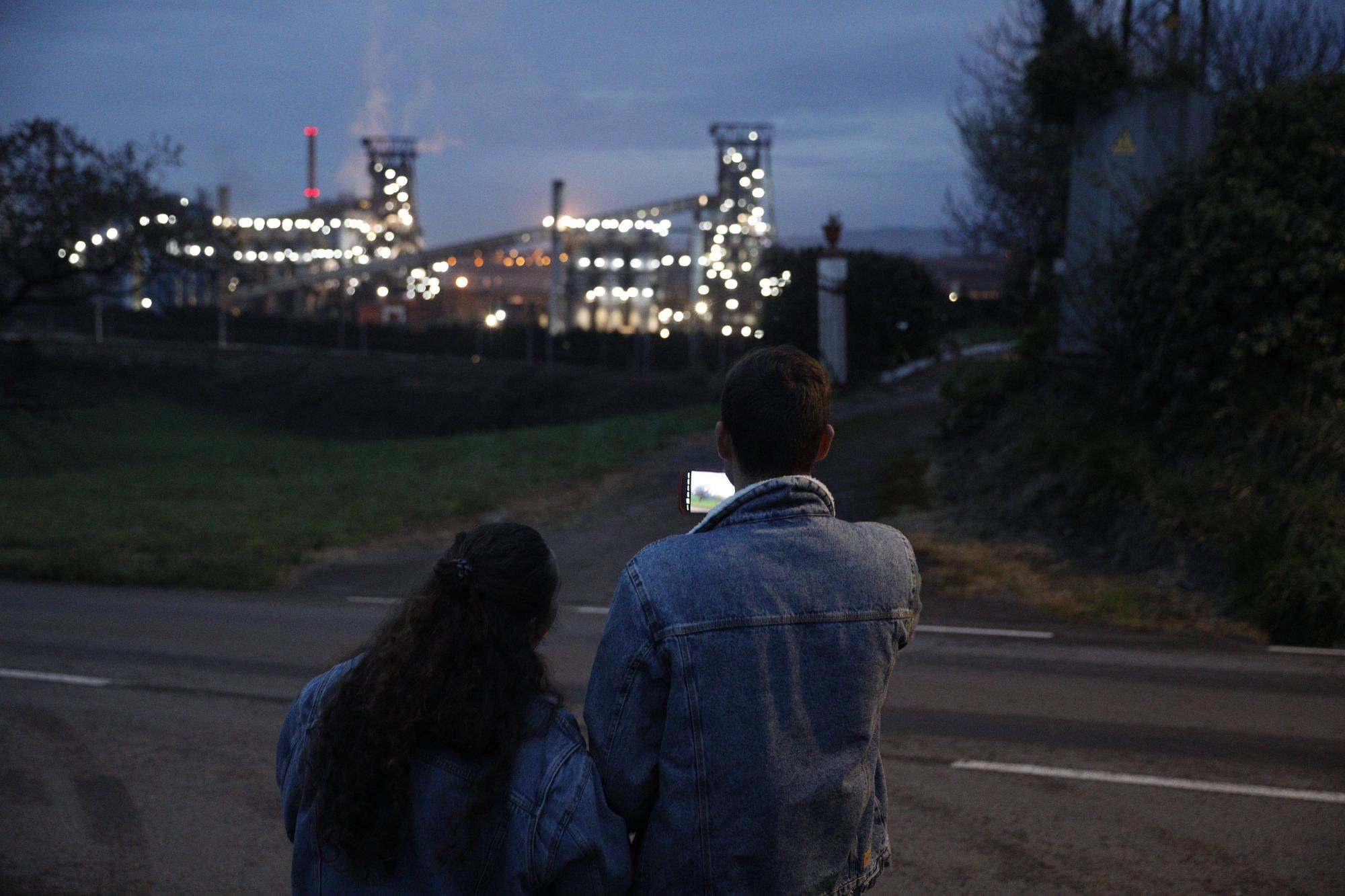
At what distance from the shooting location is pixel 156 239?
21.2 meters

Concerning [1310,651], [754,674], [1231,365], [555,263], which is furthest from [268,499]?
[555,263]

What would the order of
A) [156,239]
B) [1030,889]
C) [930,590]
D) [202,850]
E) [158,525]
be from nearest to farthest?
[1030,889], [202,850], [930,590], [158,525], [156,239]

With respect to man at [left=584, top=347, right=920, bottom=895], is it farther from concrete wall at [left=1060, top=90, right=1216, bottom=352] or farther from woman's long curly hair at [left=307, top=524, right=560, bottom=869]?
concrete wall at [left=1060, top=90, right=1216, bottom=352]

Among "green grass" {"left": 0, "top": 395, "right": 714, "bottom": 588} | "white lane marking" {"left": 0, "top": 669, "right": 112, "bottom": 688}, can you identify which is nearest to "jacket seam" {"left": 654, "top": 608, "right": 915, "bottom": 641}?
"white lane marking" {"left": 0, "top": 669, "right": 112, "bottom": 688}

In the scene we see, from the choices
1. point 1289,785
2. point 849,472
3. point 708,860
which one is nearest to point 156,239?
point 849,472

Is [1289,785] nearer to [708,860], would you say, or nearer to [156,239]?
[708,860]

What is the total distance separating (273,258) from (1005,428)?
45698mm

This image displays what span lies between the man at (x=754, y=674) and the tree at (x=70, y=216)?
21.1 meters

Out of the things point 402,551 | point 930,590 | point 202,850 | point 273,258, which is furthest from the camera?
point 273,258

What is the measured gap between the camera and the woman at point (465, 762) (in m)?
2.04

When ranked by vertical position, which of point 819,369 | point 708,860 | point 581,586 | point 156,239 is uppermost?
point 156,239

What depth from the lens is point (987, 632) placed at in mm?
9578

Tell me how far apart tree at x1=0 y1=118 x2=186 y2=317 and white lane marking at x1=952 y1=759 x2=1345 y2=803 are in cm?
1911

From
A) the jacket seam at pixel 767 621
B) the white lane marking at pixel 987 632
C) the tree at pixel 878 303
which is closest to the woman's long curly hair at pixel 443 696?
the jacket seam at pixel 767 621
